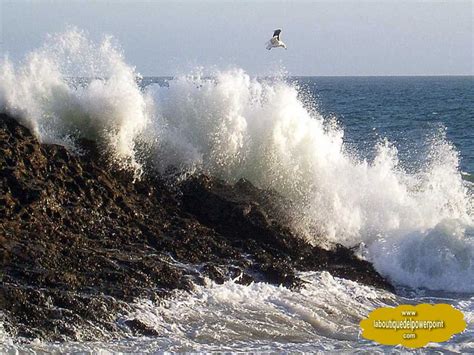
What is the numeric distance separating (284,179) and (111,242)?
3649mm

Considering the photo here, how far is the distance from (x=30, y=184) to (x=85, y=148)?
5.34 feet

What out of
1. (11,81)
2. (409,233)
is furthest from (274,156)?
(11,81)

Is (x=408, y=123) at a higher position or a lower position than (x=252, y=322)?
higher

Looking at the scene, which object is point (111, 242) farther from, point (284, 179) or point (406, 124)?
point (406, 124)

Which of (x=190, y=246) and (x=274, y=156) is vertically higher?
(x=274, y=156)

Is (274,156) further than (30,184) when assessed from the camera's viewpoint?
Yes

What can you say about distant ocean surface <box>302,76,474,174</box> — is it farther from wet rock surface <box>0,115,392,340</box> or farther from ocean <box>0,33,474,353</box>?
wet rock surface <box>0,115,392,340</box>

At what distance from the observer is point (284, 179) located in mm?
11125

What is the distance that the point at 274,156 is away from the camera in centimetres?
1128

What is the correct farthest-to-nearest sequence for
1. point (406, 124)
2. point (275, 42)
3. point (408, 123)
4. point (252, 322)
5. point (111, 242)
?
point (408, 123) → point (406, 124) → point (275, 42) → point (111, 242) → point (252, 322)

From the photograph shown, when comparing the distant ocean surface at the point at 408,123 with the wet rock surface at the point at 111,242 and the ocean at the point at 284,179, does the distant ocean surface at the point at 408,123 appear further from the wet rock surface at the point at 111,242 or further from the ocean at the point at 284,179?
the wet rock surface at the point at 111,242

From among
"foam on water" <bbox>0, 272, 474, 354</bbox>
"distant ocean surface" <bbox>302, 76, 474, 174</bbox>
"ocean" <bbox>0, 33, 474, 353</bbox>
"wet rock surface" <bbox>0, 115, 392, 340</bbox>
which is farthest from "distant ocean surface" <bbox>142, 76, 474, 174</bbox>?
"foam on water" <bbox>0, 272, 474, 354</bbox>

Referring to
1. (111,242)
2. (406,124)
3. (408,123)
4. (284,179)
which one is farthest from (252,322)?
(408,123)

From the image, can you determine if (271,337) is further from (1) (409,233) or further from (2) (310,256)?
(1) (409,233)
